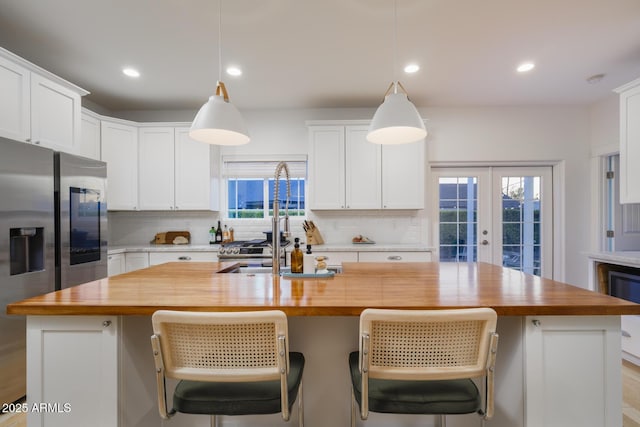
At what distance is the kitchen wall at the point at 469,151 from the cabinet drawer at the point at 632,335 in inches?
51.7

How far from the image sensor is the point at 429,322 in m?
0.91

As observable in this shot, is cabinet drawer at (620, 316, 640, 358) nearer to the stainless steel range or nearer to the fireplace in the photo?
the fireplace

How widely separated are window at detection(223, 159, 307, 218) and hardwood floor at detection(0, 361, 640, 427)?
2.58 metres

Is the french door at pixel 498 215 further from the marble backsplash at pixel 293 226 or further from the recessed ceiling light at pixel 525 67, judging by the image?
the recessed ceiling light at pixel 525 67

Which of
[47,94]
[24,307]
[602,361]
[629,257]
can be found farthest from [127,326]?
[629,257]

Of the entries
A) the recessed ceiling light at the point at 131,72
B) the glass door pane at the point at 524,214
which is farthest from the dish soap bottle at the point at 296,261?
the glass door pane at the point at 524,214

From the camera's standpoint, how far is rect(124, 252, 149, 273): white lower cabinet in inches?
129

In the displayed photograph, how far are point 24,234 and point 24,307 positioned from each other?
1.21m

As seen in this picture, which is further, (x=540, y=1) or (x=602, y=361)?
(x=540, y=1)

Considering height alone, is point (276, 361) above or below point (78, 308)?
below

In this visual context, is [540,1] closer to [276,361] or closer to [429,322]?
[429,322]

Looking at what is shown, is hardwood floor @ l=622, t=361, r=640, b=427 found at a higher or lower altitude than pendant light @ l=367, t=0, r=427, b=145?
lower

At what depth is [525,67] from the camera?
9.05ft

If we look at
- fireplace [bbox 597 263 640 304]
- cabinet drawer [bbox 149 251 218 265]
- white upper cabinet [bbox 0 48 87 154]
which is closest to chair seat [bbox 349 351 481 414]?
fireplace [bbox 597 263 640 304]
